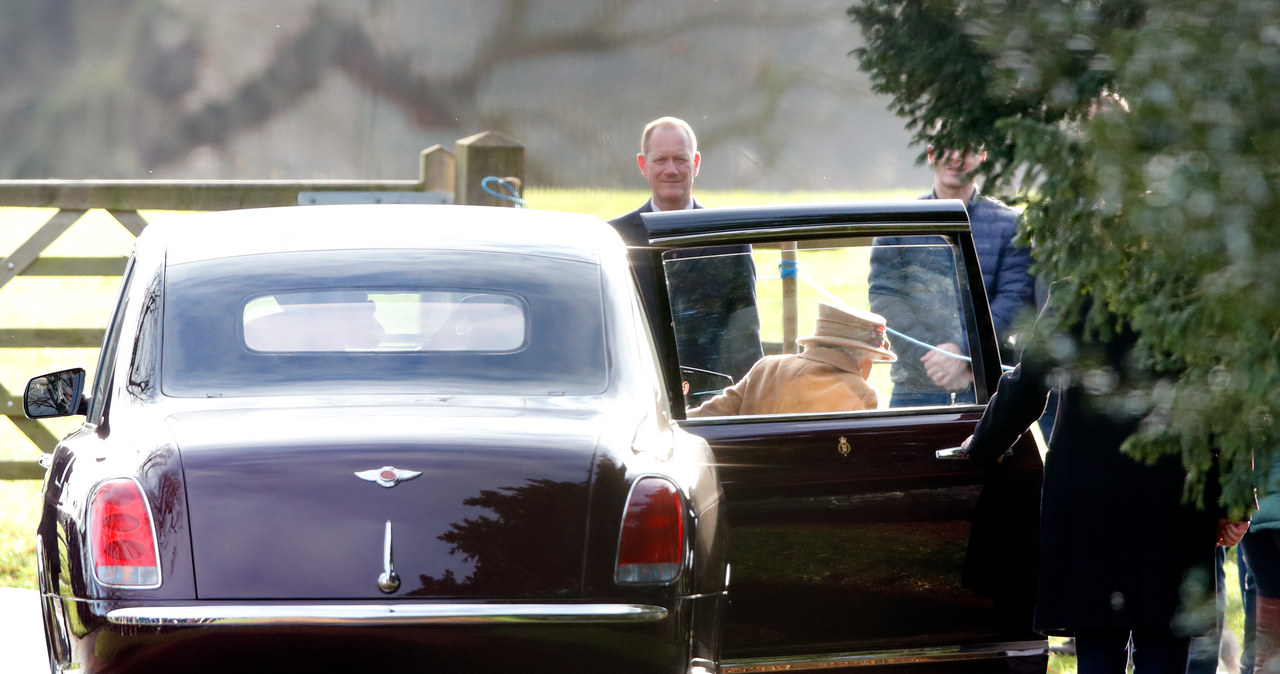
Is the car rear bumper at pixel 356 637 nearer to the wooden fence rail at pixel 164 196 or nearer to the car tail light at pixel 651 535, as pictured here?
the car tail light at pixel 651 535

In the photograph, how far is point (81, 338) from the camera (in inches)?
326

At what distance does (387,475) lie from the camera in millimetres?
3098

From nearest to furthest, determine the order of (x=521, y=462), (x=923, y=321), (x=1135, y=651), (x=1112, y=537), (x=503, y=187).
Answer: (x=521, y=462) < (x=1112, y=537) < (x=1135, y=651) < (x=923, y=321) < (x=503, y=187)

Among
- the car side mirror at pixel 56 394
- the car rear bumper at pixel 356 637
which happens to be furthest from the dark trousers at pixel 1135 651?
the car side mirror at pixel 56 394

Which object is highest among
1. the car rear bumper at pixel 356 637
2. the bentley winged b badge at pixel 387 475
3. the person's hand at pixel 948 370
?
the person's hand at pixel 948 370

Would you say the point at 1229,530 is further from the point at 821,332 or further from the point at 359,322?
the point at 359,322

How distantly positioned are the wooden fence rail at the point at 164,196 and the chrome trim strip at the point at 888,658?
4.08 meters

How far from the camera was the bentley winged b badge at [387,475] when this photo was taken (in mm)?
3094

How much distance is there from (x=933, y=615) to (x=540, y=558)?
173cm

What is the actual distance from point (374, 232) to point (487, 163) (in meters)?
3.76

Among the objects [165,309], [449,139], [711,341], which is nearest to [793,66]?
[449,139]

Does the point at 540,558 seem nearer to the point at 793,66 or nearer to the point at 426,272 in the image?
the point at 426,272

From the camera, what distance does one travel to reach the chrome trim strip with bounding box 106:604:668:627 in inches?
120

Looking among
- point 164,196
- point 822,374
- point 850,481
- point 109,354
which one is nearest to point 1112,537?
point 850,481
